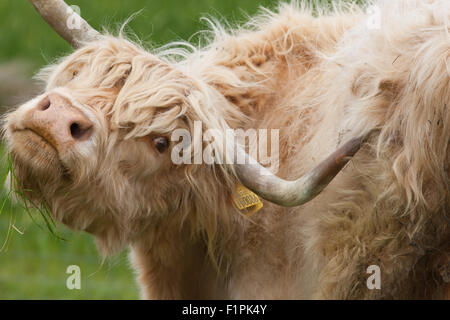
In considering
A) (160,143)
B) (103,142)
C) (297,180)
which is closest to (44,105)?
(103,142)

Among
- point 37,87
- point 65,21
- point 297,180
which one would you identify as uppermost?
point 37,87

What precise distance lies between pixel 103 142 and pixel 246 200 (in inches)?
24.1

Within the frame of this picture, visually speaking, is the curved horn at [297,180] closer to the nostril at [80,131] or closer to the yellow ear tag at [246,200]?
the yellow ear tag at [246,200]

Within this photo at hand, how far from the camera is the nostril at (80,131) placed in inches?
120

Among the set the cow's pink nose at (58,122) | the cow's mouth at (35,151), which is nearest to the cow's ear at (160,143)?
the cow's pink nose at (58,122)

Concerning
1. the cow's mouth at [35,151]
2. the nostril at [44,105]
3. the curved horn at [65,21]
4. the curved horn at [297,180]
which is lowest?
the curved horn at [297,180]

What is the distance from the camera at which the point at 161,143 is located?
10.6 ft

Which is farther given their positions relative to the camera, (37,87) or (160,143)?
(37,87)

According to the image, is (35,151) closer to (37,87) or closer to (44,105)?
(44,105)

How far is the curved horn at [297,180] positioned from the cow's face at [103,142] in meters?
0.38

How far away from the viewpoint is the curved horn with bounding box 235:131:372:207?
2820 millimetres

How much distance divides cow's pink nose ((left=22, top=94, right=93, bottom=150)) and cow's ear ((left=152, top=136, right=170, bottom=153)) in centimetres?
27

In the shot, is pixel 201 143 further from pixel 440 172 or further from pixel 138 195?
pixel 440 172

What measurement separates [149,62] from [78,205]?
653 mm
